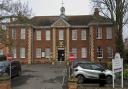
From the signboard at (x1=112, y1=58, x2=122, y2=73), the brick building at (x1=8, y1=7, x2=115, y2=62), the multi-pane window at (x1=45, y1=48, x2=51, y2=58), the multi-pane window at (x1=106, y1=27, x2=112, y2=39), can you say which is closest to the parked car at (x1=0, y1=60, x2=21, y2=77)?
the signboard at (x1=112, y1=58, x2=122, y2=73)

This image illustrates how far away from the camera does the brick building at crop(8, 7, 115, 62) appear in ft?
192

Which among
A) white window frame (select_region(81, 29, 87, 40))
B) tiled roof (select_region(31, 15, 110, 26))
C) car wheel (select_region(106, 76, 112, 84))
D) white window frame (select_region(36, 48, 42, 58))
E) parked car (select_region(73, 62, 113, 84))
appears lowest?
car wheel (select_region(106, 76, 112, 84))

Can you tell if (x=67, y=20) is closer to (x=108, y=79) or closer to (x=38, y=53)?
(x=38, y=53)

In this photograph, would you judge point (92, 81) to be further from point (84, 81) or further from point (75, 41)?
point (75, 41)

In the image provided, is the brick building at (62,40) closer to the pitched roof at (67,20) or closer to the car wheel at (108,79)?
the pitched roof at (67,20)

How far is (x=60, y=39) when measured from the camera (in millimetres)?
60344

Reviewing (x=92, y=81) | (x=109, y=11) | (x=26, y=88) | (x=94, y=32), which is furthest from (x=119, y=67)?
(x=94, y=32)

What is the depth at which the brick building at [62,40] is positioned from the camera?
5847cm

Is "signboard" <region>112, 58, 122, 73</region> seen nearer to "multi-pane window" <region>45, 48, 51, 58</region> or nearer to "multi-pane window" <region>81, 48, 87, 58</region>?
"multi-pane window" <region>81, 48, 87, 58</region>

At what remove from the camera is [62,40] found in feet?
198

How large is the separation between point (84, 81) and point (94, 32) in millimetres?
29524

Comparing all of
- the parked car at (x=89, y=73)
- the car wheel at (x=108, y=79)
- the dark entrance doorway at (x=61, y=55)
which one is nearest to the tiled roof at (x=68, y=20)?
the dark entrance doorway at (x=61, y=55)

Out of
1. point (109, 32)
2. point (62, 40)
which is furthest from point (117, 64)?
point (62, 40)

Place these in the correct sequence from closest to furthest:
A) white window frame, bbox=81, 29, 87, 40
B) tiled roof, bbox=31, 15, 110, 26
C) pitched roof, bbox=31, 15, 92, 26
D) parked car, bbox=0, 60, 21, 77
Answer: parked car, bbox=0, 60, 21, 77 < white window frame, bbox=81, 29, 87, 40 < tiled roof, bbox=31, 15, 110, 26 < pitched roof, bbox=31, 15, 92, 26
